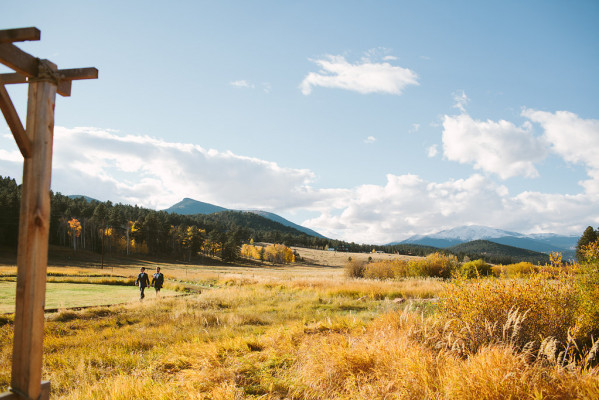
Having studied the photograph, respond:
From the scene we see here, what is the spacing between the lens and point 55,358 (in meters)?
7.79

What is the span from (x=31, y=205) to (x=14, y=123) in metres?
0.83

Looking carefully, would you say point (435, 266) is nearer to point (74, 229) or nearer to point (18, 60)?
point (18, 60)

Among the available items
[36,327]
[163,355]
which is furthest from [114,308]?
[36,327]

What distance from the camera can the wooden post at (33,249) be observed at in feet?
10.9

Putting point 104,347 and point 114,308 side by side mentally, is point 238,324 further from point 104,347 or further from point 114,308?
point 114,308

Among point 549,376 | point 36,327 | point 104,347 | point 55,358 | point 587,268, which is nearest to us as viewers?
point 36,327

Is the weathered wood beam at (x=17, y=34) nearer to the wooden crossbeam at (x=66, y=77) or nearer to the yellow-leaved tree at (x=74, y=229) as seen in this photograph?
the wooden crossbeam at (x=66, y=77)

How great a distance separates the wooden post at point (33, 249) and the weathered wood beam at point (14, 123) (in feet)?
0.21

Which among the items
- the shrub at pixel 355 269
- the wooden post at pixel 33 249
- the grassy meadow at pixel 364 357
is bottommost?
the shrub at pixel 355 269

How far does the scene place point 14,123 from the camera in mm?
3346

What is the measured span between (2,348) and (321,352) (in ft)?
29.0

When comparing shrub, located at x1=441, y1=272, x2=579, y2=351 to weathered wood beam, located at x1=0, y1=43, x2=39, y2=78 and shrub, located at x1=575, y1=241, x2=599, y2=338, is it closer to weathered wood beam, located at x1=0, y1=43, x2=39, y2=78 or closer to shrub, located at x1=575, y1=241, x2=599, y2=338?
shrub, located at x1=575, y1=241, x2=599, y2=338

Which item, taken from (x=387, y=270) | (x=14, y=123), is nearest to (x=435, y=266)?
(x=387, y=270)

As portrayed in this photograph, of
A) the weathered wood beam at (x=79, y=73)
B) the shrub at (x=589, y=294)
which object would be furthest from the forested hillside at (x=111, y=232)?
the weathered wood beam at (x=79, y=73)
